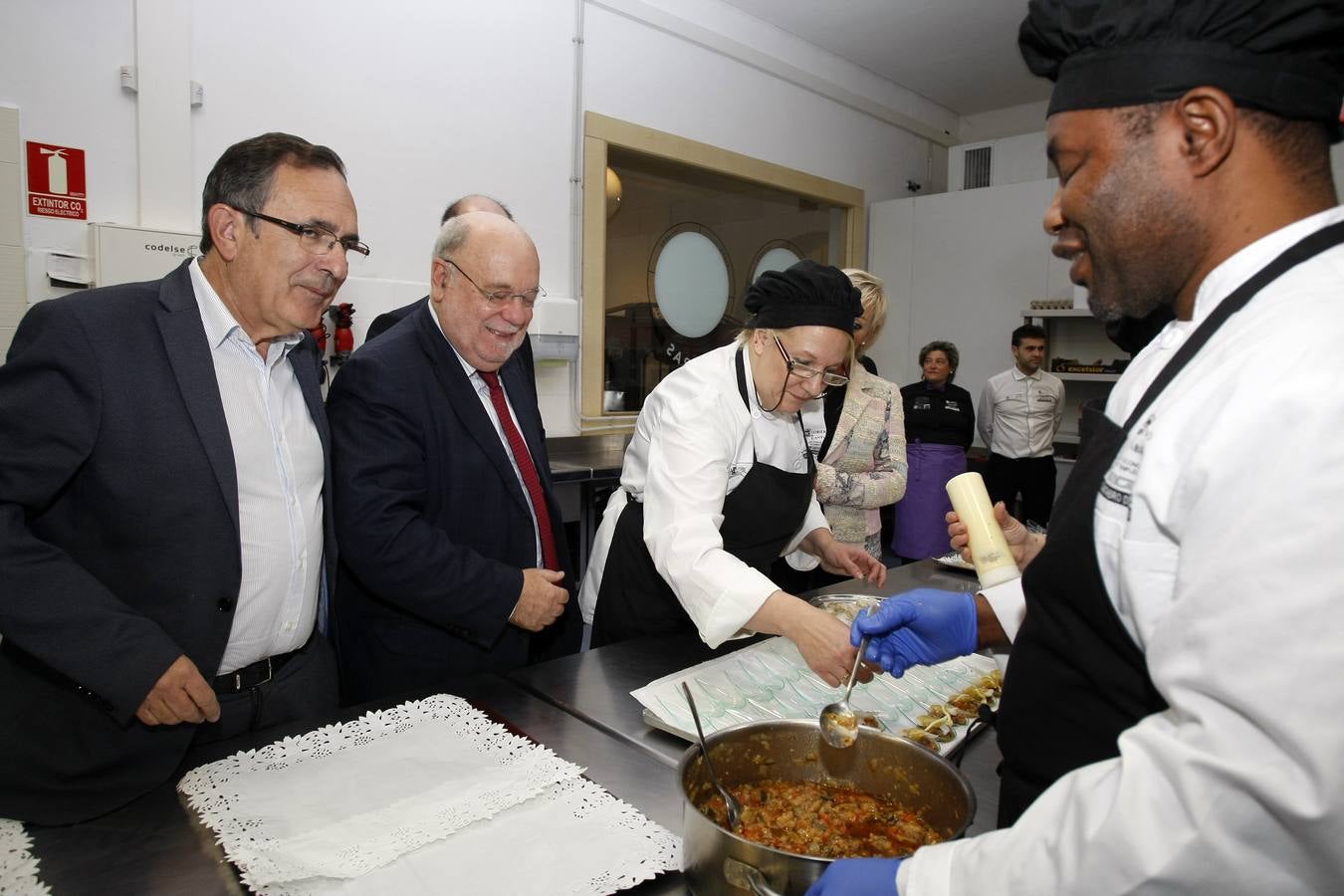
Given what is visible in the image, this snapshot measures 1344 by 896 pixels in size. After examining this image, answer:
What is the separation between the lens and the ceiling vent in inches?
262

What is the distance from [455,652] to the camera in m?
1.85

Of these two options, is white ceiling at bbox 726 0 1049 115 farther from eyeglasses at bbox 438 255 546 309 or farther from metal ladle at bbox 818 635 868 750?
metal ladle at bbox 818 635 868 750

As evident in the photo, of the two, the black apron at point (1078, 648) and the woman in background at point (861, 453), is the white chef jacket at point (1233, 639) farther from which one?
the woman in background at point (861, 453)

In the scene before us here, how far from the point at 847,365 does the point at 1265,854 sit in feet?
7.75

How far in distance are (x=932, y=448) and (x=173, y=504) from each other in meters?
4.75

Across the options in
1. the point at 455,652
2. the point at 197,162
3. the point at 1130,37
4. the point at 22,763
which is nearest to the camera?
the point at 1130,37

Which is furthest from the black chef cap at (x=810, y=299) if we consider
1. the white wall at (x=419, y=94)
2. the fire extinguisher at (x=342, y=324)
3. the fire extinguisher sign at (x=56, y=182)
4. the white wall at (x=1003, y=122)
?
the white wall at (x=1003, y=122)

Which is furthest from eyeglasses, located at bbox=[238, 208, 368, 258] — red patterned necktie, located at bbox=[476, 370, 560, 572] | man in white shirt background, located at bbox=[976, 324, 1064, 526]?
man in white shirt background, located at bbox=[976, 324, 1064, 526]

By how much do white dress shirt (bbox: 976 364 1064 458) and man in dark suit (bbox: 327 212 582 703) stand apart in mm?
4608

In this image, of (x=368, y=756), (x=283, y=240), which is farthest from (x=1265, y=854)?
(x=283, y=240)

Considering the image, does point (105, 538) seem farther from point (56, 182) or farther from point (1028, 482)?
point (1028, 482)

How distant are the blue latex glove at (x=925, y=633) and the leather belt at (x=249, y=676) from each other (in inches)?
45.3

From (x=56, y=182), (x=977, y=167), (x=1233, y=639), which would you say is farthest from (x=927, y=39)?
(x=1233, y=639)

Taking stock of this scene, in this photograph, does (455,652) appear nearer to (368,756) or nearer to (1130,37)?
(368,756)
